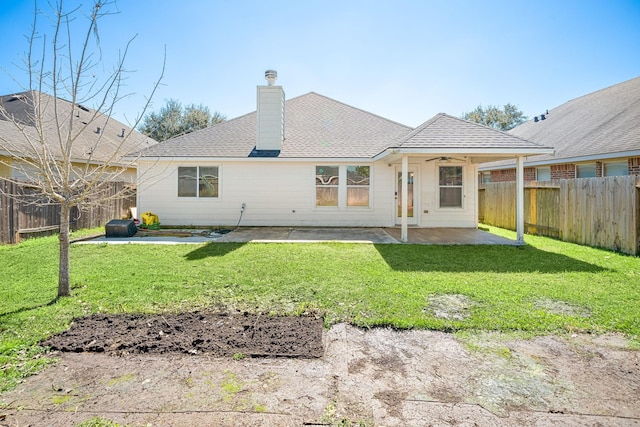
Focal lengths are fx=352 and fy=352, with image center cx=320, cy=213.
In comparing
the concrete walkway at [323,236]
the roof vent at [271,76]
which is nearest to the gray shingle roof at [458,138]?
the concrete walkway at [323,236]

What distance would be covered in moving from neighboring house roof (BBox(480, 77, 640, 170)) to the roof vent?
1137cm

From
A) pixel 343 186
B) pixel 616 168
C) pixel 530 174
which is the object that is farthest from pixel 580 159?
pixel 343 186

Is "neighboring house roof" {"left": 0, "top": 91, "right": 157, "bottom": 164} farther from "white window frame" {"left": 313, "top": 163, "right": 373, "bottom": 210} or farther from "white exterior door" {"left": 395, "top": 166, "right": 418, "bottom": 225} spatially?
"white exterior door" {"left": 395, "top": 166, "right": 418, "bottom": 225}

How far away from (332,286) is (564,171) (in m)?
13.4

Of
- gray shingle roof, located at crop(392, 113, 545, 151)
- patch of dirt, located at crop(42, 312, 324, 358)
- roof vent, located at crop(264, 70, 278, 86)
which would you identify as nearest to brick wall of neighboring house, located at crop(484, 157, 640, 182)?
gray shingle roof, located at crop(392, 113, 545, 151)

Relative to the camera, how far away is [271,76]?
13.5 meters

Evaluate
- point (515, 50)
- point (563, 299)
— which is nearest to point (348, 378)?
point (563, 299)

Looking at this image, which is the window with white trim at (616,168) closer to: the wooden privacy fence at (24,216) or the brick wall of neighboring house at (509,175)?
the brick wall of neighboring house at (509,175)

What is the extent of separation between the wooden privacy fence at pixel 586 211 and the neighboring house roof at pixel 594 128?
2725 millimetres

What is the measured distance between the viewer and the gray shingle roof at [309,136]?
41.9 feet

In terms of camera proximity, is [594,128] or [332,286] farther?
[594,128]

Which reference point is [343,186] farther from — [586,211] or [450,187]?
[586,211]

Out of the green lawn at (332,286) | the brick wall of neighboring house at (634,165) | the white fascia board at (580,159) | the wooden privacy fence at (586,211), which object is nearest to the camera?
the green lawn at (332,286)

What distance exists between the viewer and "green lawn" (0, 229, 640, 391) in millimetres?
3963
